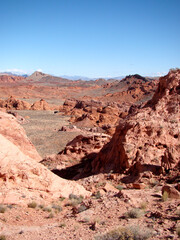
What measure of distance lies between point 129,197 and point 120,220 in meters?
1.21

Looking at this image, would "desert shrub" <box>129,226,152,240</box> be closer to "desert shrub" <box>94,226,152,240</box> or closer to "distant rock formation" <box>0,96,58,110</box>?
"desert shrub" <box>94,226,152,240</box>

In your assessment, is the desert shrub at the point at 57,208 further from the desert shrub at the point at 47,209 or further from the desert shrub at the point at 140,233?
the desert shrub at the point at 140,233

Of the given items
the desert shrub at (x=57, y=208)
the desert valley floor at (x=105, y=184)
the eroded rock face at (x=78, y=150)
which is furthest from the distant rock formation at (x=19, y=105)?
the desert shrub at (x=57, y=208)

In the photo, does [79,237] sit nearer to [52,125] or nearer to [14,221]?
[14,221]

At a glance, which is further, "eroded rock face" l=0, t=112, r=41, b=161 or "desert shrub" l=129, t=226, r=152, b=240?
"eroded rock face" l=0, t=112, r=41, b=161

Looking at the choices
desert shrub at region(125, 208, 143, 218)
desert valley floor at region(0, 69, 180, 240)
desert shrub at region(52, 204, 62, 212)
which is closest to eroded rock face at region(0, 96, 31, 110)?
desert valley floor at region(0, 69, 180, 240)

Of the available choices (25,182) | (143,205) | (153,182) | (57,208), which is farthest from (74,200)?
(153,182)

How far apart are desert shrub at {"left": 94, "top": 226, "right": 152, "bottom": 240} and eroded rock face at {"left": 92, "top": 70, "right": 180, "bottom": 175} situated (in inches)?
177

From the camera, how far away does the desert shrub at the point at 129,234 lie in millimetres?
4051

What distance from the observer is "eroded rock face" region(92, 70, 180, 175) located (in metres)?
8.81

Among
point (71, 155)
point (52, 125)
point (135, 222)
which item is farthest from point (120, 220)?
point (52, 125)

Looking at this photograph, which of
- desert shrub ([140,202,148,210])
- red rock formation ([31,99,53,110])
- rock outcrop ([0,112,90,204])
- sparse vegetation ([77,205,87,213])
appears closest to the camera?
desert shrub ([140,202,148,210])

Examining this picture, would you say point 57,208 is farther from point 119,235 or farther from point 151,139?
point 151,139

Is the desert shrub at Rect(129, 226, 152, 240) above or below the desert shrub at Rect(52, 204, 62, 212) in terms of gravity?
above
